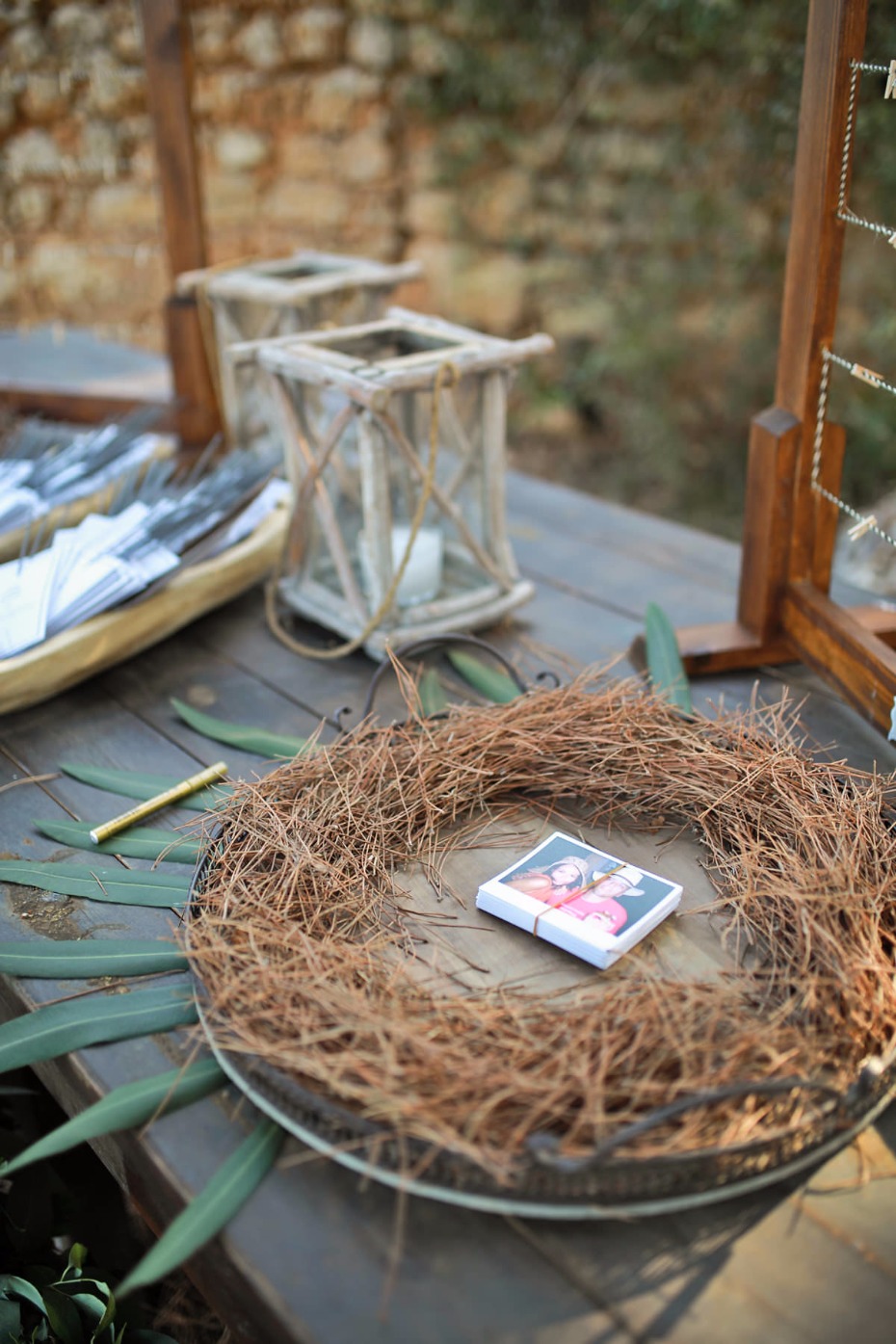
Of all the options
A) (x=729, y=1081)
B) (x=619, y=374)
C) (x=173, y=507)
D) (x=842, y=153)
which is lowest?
(x=619, y=374)

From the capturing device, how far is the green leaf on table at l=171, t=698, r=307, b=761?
1.37 metres

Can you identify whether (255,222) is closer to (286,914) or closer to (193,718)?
(193,718)

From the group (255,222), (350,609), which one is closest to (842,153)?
(350,609)

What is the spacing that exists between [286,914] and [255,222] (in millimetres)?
3193

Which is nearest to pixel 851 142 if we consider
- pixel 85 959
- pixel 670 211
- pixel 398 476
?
pixel 398 476

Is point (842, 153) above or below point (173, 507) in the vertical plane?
above

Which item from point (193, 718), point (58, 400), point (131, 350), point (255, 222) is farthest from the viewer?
point (255, 222)

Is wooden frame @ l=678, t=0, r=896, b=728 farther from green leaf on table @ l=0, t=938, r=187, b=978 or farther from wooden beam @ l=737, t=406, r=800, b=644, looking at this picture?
green leaf on table @ l=0, t=938, r=187, b=978

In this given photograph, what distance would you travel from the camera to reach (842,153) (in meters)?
1.30

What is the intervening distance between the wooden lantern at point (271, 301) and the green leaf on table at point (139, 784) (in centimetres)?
92

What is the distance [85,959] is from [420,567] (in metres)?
0.79

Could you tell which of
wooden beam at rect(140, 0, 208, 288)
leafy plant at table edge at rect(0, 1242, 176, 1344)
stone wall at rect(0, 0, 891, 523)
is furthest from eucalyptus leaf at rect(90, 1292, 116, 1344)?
stone wall at rect(0, 0, 891, 523)

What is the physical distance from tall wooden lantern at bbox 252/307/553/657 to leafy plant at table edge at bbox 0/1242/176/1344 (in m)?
0.83

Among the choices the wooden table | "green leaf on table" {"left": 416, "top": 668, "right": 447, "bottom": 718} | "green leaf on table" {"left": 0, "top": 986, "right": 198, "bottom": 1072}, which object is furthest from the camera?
"green leaf on table" {"left": 416, "top": 668, "right": 447, "bottom": 718}
